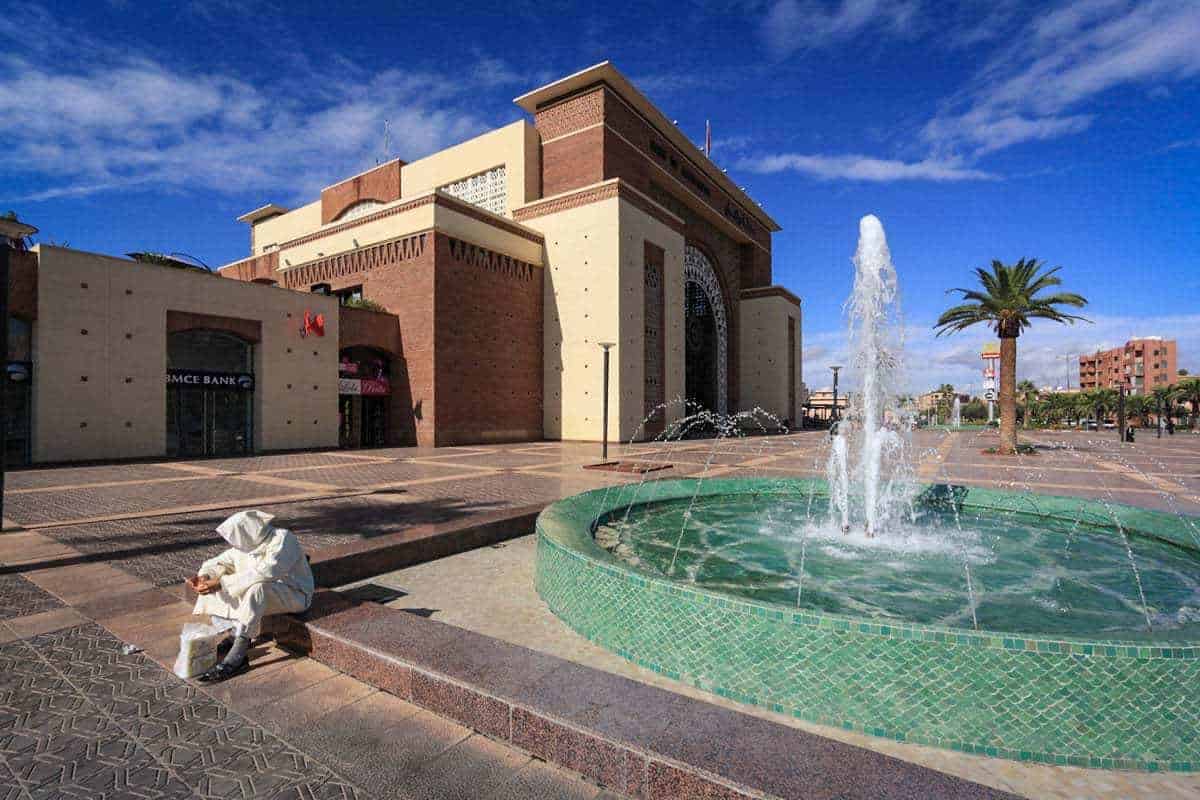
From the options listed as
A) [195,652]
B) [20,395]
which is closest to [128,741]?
[195,652]

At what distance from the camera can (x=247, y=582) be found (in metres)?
3.88

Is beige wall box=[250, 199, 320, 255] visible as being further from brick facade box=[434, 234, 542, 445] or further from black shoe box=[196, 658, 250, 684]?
black shoe box=[196, 658, 250, 684]

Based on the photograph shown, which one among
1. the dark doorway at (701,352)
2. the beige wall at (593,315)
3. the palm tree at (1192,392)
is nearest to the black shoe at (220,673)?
the beige wall at (593,315)

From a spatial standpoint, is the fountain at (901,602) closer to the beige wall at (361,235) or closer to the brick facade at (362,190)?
the beige wall at (361,235)

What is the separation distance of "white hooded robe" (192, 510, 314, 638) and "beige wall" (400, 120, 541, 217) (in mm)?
28690

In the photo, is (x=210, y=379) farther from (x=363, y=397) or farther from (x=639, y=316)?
(x=639, y=316)

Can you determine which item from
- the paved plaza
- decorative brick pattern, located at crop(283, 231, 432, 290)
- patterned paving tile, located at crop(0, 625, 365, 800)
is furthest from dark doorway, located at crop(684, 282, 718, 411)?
patterned paving tile, located at crop(0, 625, 365, 800)

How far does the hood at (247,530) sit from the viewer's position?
385 centimetres

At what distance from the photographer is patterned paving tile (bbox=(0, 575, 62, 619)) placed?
4730mm

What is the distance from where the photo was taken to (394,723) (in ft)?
10.3

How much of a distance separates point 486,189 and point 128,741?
33.6 m

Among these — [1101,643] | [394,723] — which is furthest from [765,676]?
[394,723]

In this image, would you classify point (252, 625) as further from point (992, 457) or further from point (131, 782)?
point (992, 457)

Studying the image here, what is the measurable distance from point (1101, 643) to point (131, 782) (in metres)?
4.76
